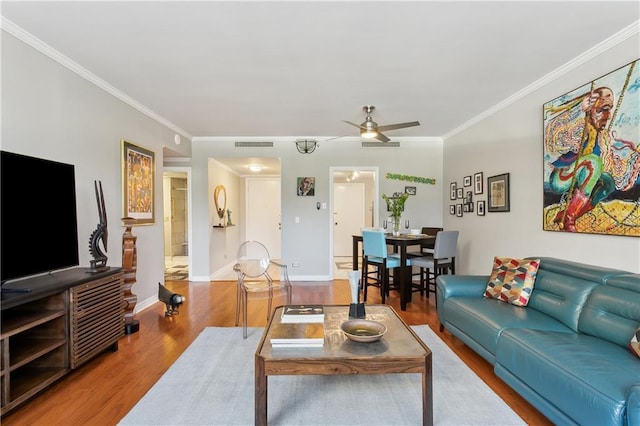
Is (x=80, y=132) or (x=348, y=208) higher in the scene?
(x=80, y=132)

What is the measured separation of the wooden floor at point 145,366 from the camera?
1810 millimetres

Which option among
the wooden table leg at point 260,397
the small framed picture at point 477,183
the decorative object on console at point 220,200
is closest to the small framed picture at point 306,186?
the decorative object on console at point 220,200

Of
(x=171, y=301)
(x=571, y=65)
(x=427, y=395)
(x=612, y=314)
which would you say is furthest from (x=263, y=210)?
(x=612, y=314)

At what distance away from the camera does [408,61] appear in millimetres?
2641

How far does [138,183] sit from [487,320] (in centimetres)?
378

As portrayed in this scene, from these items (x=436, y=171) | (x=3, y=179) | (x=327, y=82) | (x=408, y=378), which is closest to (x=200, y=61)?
(x=327, y=82)

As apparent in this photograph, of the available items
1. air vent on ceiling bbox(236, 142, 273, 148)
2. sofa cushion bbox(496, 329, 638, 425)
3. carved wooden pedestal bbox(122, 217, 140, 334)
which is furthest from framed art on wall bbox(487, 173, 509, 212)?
carved wooden pedestal bbox(122, 217, 140, 334)

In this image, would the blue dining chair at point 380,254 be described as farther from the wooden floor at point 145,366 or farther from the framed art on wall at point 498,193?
the framed art on wall at point 498,193

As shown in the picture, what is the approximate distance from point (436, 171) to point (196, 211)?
4.24 m

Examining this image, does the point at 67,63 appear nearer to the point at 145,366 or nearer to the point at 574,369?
the point at 145,366

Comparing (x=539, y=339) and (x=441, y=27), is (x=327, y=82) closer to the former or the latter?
(x=441, y=27)

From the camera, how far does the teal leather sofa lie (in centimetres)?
139

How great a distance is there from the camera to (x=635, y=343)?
1.62 metres

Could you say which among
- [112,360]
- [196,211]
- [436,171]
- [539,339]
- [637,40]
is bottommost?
[112,360]
